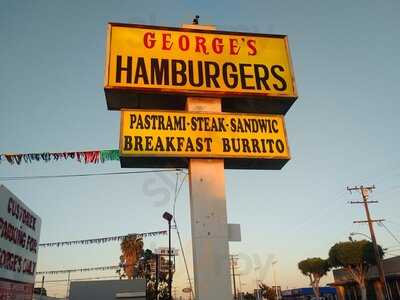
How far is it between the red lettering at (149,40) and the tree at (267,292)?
8891 cm

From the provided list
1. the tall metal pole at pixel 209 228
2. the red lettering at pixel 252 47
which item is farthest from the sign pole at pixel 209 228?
the red lettering at pixel 252 47

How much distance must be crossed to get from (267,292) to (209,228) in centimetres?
9338

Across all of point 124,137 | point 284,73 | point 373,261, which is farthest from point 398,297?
point 124,137

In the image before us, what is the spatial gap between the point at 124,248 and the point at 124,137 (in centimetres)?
5158

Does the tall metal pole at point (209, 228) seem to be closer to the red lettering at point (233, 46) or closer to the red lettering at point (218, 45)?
the red lettering at point (218, 45)

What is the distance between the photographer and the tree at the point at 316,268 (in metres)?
54.7

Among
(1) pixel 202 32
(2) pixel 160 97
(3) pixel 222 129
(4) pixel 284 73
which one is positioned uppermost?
(1) pixel 202 32

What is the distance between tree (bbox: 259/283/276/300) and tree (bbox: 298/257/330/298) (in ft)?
113

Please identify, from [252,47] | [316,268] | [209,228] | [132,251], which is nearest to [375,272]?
[316,268]

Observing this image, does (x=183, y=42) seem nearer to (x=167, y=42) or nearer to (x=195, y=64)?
(x=167, y=42)

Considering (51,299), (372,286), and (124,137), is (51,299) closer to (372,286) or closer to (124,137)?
(372,286)

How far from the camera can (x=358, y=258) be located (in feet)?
130

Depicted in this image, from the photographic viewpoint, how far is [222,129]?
315 inches

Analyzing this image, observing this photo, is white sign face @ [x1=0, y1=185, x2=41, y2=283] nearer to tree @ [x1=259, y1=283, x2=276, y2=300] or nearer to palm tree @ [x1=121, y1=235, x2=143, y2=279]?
palm tree @ [x1=121, y1=235, x2=143, y2=279]
